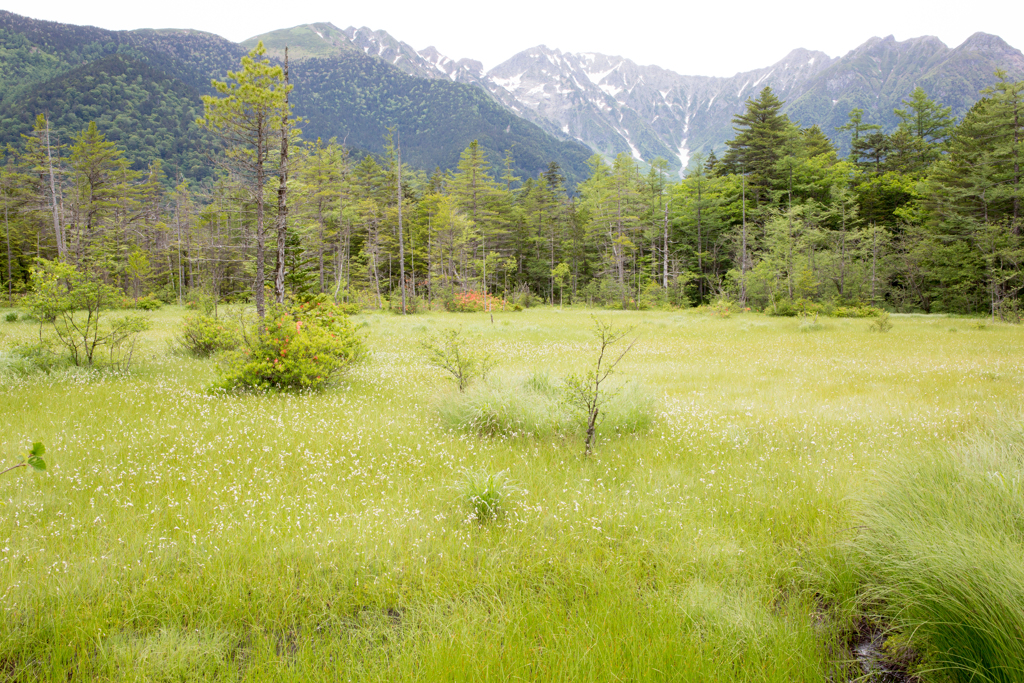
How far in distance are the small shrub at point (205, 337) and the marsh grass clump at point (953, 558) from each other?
13.6 metres

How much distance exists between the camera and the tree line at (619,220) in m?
27.9

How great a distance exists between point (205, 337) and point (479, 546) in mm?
12771

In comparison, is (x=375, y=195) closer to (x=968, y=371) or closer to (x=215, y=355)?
(x=215, y=355)

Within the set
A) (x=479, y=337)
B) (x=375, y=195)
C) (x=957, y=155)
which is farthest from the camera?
(x=375, y=195)

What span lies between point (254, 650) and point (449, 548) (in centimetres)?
131

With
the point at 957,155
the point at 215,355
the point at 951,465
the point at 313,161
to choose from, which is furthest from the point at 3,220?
the point at 957,155

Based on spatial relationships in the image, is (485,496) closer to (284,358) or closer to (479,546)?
(479,546)

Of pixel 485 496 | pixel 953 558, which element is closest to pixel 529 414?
pixel 485 496

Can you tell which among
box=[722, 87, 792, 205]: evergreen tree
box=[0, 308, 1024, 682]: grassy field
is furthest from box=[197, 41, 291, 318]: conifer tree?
box=[722, 87, 792, 205]: evergreen tree

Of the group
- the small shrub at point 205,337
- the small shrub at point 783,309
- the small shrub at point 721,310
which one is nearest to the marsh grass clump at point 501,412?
the small shrub at point 205,337

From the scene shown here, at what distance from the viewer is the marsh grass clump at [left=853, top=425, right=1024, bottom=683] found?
1957 millimetres

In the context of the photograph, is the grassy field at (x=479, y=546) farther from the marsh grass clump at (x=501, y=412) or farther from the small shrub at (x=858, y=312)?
the small shrub at (x=858, y=312)

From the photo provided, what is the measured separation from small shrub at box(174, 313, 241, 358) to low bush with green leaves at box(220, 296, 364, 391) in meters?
3.73

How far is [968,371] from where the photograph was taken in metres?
9.78
